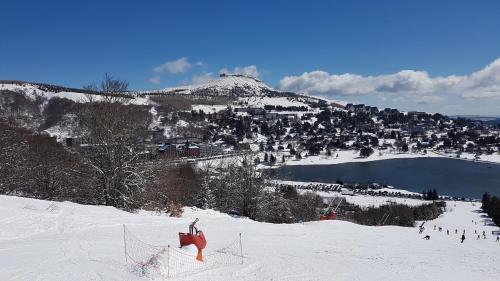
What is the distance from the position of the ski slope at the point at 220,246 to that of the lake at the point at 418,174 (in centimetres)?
10863

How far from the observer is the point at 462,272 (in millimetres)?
13852

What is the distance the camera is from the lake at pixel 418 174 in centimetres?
13612

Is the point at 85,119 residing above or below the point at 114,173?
above

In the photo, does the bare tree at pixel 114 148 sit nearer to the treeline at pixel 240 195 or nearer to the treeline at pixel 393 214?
the treeline at pixel 240 195

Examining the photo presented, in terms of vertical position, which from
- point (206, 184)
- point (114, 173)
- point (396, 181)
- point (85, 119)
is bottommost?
point (396, 181)

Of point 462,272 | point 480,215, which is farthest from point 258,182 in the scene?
point 480,215

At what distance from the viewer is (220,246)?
49.7 ft

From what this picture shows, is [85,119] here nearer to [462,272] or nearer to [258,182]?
[258,182]

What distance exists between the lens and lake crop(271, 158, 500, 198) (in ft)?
447

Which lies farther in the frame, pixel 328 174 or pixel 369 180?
pixel 328 174

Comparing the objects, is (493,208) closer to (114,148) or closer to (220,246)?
(114,148)

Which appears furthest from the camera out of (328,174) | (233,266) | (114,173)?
(328,174)

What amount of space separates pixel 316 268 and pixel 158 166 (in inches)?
699

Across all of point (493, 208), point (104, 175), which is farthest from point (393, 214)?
point (104, 175)
